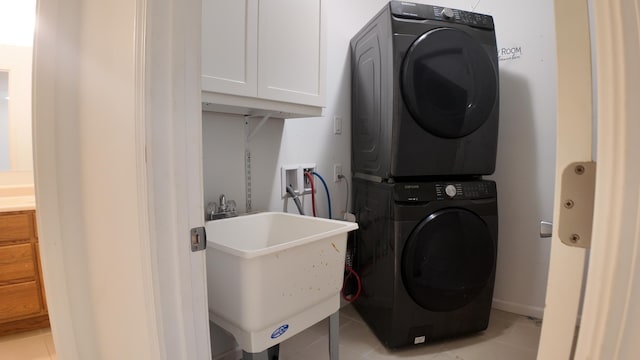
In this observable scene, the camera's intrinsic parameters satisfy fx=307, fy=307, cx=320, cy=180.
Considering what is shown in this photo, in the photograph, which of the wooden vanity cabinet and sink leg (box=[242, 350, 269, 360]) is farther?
the wooden vanity cabinet

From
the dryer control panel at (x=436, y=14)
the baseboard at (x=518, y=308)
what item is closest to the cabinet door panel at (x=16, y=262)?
the dryer control panel at (x=436, y=14)

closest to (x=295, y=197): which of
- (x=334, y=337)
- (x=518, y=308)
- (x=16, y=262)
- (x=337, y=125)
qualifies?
(x=337, y=125)

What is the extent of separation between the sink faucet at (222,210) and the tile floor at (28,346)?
4.59 feet

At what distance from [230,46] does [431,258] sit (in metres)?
1.35

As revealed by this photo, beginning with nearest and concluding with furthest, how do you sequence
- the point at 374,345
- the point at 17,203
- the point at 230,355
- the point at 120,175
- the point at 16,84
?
1. the point at 120,175
2. the point at 230,355
3. the point at 374,345
4. the point at 17,203
5. the point at 16,84

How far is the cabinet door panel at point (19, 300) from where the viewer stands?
1899mm

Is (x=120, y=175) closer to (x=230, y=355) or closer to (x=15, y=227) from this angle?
(x=230, y=355)

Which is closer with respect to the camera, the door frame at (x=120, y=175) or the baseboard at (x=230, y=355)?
the door frame at (x=120, y=175)

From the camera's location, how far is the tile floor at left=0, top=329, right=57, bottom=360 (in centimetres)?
177

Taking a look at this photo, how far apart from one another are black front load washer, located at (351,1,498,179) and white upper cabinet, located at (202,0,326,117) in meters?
0.35

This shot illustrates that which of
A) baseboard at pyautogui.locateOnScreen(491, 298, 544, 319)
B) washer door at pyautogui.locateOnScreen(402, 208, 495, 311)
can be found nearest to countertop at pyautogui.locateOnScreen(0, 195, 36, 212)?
washer door at pyautogui.locateOnScreen(402, 208, 495, 311)

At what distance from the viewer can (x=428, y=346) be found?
1.69 meters

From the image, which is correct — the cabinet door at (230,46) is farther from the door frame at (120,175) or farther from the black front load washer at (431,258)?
the black front load washer at (431,258)

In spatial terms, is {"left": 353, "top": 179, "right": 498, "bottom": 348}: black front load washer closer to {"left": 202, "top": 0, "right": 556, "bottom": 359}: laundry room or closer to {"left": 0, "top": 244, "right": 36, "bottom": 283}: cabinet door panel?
{"left": 202, "top": 0, "right": 556, "bottom": 359}: laundry room
